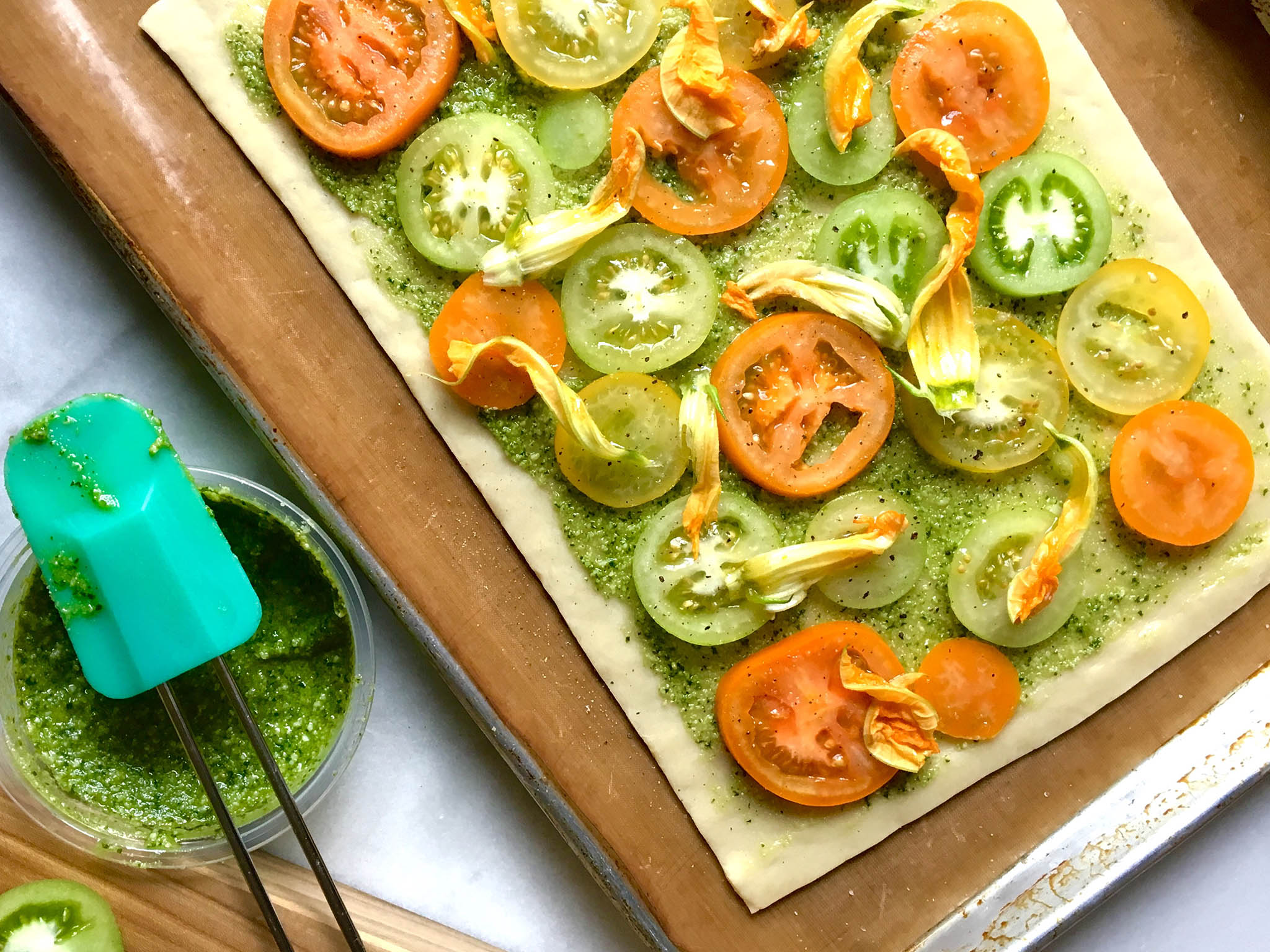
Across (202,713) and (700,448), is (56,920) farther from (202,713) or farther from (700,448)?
(700,448)

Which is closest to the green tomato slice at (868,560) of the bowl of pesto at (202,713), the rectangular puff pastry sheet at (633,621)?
the rectangular puff pastry sheet at (633,621)

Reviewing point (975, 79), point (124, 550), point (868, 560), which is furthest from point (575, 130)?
point (124, 550)

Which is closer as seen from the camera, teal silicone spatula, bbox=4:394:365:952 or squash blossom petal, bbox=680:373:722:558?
teal silicone spatula, bbox=4:394:365:952

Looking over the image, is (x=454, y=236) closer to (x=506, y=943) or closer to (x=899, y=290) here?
(x=899, y=290)

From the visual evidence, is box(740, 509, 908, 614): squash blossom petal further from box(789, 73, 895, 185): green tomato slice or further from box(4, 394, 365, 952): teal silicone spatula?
box(4, 394, 365, 952): teal silicone spatula

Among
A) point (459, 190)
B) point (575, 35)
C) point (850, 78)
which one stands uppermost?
point (575, 35)

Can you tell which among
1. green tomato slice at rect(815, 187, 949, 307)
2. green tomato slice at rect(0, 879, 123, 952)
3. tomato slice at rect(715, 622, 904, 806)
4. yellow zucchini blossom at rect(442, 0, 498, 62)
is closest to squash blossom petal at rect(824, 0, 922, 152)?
green tomato slice at rect(815, 187, 949, 307)

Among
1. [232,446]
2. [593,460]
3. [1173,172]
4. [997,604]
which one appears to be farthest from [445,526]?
[1173,172]
